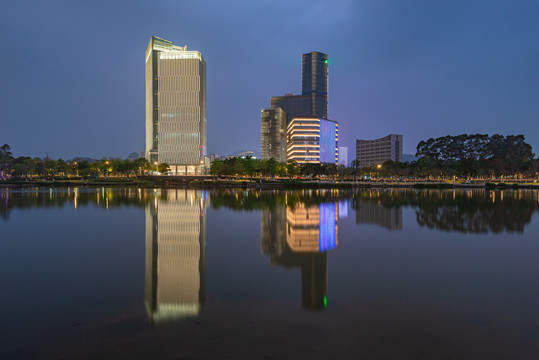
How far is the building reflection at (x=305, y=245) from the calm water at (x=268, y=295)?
0.33 ft

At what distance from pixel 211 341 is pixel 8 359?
3.65 m

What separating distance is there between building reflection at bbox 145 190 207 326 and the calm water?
6 cm

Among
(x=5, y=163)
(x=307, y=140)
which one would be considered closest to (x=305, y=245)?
(x=5, y=163)

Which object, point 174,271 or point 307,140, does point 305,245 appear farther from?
point 307,140

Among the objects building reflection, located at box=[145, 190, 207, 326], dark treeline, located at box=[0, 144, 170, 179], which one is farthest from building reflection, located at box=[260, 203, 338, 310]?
dark treeline, located at box=[0, 144, 170, 179]

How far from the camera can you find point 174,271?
11.5 m

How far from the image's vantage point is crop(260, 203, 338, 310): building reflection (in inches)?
381

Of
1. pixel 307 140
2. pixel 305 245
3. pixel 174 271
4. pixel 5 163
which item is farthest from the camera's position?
pixel 307 140

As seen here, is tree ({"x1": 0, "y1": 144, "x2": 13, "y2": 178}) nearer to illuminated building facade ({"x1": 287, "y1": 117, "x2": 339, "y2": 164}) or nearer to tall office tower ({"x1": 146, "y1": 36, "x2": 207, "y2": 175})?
tall office tower ({"x1": 146, "y1": 36, "x2": 207, "y2": 175})

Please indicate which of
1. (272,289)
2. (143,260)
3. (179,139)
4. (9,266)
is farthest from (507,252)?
(179,139)

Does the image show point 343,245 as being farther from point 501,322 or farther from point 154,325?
point 154,325

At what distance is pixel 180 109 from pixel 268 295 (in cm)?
15166

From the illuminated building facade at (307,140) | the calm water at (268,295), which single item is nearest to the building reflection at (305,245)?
the calm water at (268,295)

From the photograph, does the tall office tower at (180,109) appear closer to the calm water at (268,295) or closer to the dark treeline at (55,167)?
the dark treeline at (55,167)
